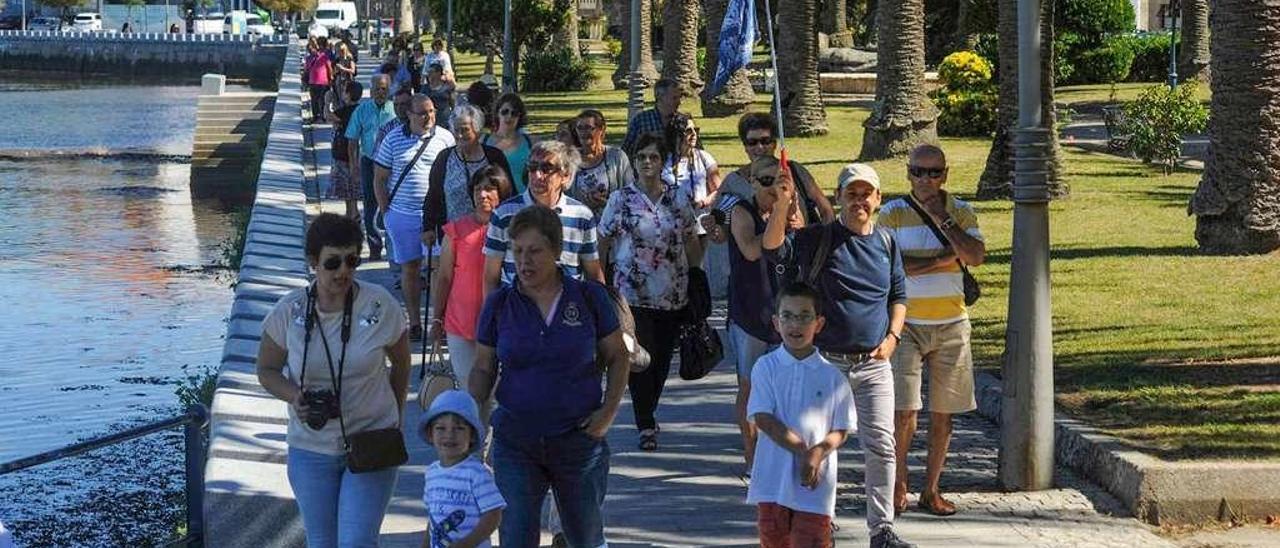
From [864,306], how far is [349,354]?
2237 mm

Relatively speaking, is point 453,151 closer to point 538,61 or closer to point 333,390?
point 333,390

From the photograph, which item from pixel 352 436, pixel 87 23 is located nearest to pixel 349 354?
pixel 352 436

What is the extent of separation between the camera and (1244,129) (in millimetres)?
15023

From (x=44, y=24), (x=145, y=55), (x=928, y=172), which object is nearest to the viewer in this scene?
(x=928, y=172)

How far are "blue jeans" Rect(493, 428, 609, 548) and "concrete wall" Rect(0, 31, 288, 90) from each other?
81249mm

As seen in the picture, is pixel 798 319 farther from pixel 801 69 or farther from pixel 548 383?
pixel 801 69

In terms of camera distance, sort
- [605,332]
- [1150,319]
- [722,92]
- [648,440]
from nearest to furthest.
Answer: [605,332], [648,440], [1150,319], [722,92]

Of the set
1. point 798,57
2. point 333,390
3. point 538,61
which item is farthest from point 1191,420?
point 538,61

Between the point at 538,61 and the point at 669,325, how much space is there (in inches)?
1434

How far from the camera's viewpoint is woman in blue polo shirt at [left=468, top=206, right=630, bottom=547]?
21.6 feet

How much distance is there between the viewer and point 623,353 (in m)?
6.71

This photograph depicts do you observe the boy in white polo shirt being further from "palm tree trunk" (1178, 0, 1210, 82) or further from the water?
"palm tree trunk" (1178, 0, 1210, 82)

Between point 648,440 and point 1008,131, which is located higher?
point 1008,131

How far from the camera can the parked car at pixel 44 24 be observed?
124988 mm
